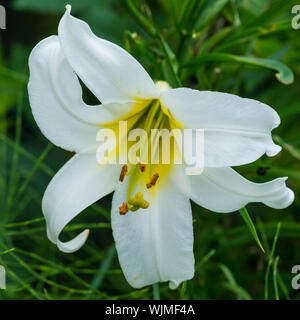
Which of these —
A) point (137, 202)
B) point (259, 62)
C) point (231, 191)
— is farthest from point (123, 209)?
point (259, 62)

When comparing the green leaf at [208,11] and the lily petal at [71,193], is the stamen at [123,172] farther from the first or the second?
the green leaf at [208,11]

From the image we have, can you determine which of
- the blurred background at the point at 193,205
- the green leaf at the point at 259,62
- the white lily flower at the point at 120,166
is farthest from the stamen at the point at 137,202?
the green leaf at the point at 259,62

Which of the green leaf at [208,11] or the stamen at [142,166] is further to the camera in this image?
the green leaf at [208,11]

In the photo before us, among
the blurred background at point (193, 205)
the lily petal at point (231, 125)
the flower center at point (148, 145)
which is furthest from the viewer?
the blurred background at point (193, 205)

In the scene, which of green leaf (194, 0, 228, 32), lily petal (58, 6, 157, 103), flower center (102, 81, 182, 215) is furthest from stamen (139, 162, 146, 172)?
green leaf (194, 0, 228, 32)

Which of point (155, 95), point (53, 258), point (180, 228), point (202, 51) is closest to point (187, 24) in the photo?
point (202, 51)

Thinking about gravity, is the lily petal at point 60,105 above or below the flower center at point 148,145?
above
